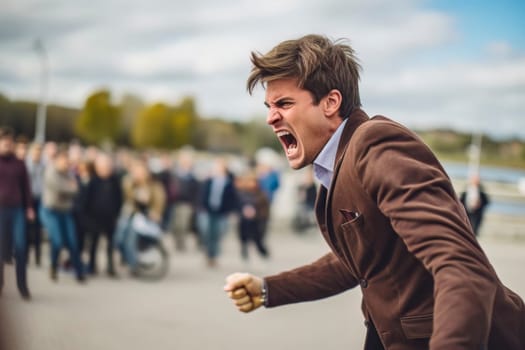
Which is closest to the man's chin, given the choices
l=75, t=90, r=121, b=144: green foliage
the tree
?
l=75, t=90, r=121, b=144: green foliage

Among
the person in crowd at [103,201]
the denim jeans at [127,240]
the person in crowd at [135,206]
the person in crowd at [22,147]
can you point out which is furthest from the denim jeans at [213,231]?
the person in crowd at [22,147]

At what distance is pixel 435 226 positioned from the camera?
1.38 m

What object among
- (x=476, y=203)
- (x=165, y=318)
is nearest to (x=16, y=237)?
(x=165, y=318)

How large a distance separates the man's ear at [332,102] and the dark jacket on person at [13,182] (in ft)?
19.5

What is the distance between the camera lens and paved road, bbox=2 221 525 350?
18.3 feet

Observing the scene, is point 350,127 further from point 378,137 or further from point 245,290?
point 245,290

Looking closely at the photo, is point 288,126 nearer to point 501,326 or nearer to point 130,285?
point 501,326

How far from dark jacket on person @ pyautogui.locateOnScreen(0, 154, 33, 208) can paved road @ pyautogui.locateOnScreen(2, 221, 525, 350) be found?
2.37 feet

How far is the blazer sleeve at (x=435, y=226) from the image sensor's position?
131 cm

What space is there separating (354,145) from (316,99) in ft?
0.82

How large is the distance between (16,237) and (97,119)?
64620 millimetres

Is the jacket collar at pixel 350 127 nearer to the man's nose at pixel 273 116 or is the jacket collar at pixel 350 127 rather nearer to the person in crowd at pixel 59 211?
the man's nose at pixel 273 116

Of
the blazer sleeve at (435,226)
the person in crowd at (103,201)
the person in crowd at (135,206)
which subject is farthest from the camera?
the person in crowd at (135,206)

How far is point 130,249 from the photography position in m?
8.62
